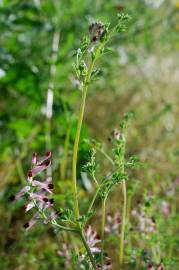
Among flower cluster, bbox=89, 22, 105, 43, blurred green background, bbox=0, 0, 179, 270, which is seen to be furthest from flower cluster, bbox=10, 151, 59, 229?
blurred green background, bbox=0, 0, 179, 270

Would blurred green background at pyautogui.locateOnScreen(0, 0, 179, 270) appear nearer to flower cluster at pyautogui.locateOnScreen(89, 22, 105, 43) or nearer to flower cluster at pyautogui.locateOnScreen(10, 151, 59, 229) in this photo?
flower cluster at pyautogui.locateOnScreen(10, 151, 59, 229)

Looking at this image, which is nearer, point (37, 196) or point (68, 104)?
point (37, 196)

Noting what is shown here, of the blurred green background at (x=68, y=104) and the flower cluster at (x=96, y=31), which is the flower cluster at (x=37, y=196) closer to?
the flower cluster at (x=96, y=31)

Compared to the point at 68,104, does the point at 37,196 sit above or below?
below

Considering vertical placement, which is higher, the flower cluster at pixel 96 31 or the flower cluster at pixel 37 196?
the flower cluster at pixel 96 31

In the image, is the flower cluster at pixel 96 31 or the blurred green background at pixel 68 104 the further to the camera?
the blurred green background at pixel 68 104

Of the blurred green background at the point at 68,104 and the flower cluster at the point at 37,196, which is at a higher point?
the blurred green background at the point at 68,104

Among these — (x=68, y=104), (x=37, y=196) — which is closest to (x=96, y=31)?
(x=37, y=196)

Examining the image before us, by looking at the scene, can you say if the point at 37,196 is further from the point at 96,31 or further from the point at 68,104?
the point at 68,104

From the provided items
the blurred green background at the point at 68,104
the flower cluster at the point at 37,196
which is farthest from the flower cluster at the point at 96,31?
the blurred green background at the point at 68,104
